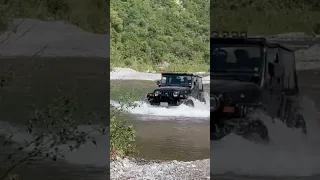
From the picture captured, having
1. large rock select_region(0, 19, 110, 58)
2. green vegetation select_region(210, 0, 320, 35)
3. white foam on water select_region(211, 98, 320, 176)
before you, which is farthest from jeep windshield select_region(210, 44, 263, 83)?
large rock select_region(0, 19, 110, 58)

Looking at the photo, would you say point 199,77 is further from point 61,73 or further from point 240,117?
point 61,73

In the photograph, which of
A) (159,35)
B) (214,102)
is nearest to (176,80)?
(159,35)

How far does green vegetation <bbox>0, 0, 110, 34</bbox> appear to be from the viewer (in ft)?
8.43

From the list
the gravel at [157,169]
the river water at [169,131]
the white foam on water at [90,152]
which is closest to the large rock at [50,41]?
the white foam on water at [90,152]

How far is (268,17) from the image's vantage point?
99.6 inches

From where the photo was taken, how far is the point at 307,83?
2498mm

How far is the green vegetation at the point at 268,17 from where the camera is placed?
2.51m

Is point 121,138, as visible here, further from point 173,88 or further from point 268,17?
point 268,17

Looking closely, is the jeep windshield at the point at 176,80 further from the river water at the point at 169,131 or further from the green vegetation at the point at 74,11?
the green vegetation at the point at 74,11

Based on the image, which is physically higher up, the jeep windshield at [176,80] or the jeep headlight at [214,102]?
the jeep windshield at [176,80]

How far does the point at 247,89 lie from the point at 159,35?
48.4 inches

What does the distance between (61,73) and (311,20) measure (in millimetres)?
1466

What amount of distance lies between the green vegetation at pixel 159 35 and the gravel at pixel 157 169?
0.73 metres

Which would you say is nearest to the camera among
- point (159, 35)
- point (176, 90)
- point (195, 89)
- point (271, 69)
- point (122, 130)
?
point (271, 69)
